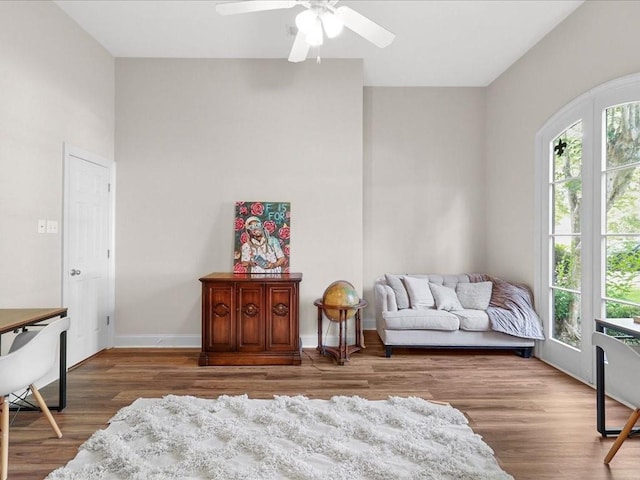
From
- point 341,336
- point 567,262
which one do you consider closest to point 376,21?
point 567,262

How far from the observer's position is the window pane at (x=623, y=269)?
2.90 meters

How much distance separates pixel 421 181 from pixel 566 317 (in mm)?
2404

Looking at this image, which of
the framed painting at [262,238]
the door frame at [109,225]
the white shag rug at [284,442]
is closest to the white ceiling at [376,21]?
the door frame at [109,225]

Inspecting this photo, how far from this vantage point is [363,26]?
258 cm

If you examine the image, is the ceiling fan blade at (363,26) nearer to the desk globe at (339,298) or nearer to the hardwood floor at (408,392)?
the desk globe at (339,298)

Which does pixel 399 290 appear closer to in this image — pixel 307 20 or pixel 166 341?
pixel 166 341

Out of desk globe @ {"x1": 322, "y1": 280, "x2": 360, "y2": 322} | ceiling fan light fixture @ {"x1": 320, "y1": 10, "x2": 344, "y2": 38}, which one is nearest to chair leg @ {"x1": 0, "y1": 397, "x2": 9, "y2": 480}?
desk globe @ {"x1": 322, "y1": 280, "x2": 360, "y2": 322}

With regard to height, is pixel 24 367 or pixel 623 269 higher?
pixel 623 269

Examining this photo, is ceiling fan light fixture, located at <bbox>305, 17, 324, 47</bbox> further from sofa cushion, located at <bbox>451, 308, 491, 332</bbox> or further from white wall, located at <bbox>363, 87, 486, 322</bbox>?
sofa cushion, located at <bbox>451, 308, 491, 332</bbox>

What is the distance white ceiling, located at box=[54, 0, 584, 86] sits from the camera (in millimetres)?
3425

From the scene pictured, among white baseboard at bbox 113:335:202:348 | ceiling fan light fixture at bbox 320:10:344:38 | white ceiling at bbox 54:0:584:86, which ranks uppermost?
white ceiling at bbox 54:0:584:86

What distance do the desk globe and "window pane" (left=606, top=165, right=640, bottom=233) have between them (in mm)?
2350

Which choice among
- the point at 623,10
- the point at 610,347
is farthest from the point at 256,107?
the point at 610,347

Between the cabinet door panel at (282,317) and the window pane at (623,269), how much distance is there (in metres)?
2.80
